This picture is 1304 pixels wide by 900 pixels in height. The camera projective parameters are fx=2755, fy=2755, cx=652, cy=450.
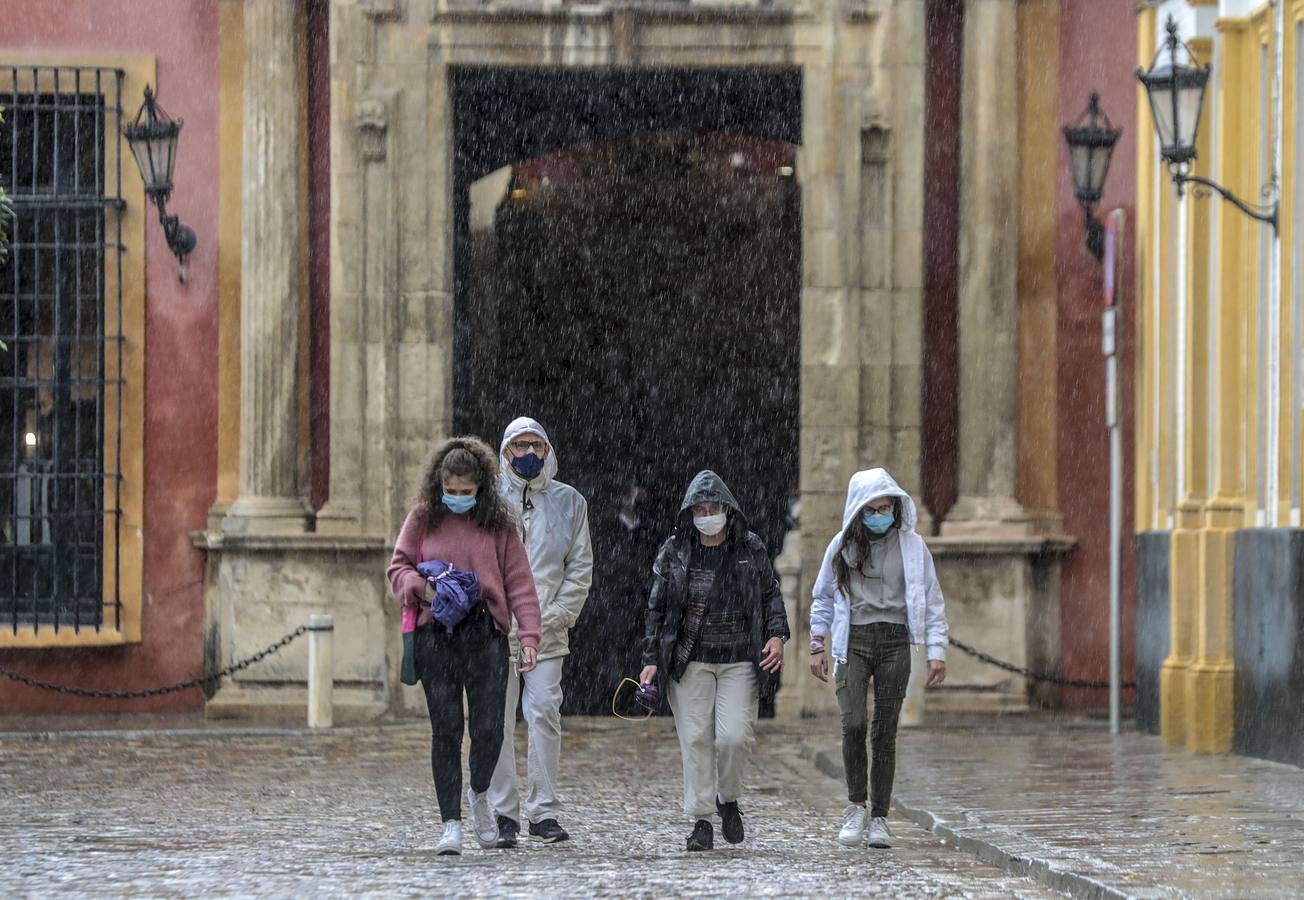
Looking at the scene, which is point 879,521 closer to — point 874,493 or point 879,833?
point 874,493

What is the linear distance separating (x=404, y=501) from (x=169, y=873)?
898cm

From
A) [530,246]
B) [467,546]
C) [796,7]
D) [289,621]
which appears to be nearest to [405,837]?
[467,546]

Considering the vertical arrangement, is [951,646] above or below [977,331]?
below

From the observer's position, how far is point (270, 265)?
18328mm

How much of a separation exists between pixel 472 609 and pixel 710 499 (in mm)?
1015

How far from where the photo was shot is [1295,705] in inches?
541

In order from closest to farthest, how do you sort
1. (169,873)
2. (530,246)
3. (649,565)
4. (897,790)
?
1. (169,873)
2. (897,790)
3. (649,565)
4. (530,246)

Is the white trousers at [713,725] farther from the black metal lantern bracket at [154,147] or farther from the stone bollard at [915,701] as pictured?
the black metal lantern bracket at [154,147]

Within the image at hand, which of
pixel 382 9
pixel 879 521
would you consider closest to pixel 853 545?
pixel 879 521

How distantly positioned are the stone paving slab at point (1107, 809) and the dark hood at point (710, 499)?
1437 millimetres

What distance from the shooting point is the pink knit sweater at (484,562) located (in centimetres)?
988

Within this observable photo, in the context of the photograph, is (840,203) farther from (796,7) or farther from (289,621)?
(289,621)

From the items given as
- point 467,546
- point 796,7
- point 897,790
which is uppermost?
point 796,7

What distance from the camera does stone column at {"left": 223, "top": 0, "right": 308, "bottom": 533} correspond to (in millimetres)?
18328
